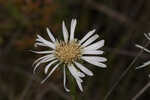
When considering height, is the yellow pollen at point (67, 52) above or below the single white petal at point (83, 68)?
above

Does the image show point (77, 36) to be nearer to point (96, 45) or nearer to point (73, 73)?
point (96, 45)

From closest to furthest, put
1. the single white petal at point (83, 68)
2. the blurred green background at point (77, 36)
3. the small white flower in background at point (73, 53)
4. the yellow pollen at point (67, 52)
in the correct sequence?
the single white petal at point (83, 68), the small white flower in background at point (73, 53), the yellow pollen at point (67, 52), the blurred green background at point (77, 36)

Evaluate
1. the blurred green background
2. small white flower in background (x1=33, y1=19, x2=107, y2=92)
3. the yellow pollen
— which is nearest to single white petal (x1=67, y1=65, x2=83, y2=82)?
small white flower in background (x1=33, y1=19, x2=107, y2=92)

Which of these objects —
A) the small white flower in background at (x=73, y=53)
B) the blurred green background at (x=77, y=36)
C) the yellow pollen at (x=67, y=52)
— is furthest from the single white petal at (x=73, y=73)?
the blurred green background at (x=77, y=36)

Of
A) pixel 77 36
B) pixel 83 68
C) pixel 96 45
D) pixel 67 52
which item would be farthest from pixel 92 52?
pixel 77 36

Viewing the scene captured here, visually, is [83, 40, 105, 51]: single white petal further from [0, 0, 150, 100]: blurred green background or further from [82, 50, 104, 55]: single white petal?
[0, 0, 150, 100]: blurred green background

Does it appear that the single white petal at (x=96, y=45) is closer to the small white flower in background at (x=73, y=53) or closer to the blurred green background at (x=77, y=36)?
the small white flower in background at (x=73, y=53)
